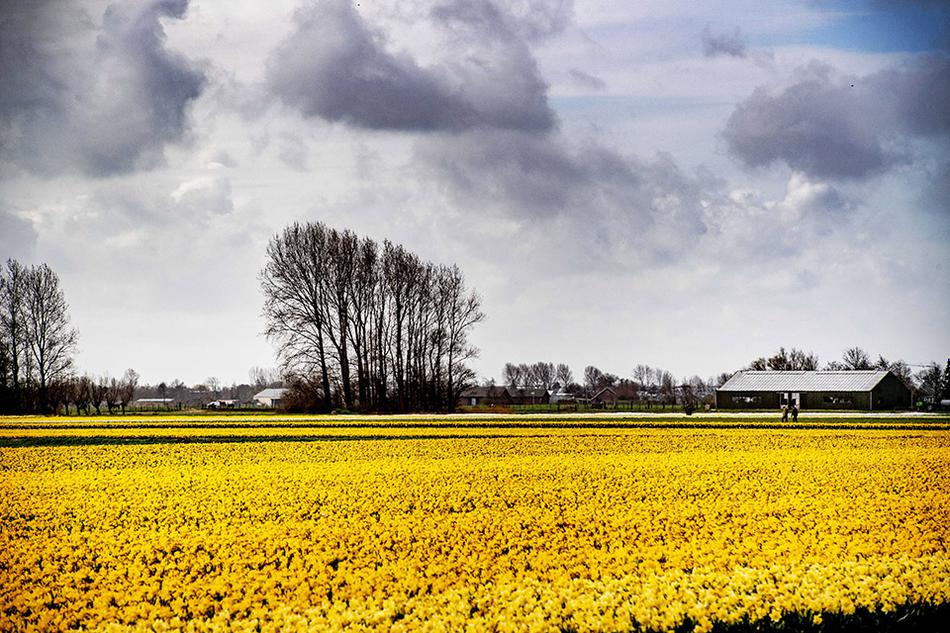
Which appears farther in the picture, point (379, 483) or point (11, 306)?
point (11, 306)

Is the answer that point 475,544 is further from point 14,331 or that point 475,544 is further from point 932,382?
point 932,382

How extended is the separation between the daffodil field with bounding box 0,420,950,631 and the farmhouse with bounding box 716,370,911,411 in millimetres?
64310

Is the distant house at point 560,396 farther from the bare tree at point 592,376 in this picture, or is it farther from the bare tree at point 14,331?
the bare tree at point 14,331

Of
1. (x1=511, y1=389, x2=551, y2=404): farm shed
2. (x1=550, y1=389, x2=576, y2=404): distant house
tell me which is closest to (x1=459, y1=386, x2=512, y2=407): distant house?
(x1=511, y1=389, x2=551, y2=404): farm shed

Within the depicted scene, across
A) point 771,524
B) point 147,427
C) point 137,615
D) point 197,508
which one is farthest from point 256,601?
point 147,427

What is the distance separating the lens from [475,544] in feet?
33.7

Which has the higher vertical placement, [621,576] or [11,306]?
[11,306]

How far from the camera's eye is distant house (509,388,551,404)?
13755cm

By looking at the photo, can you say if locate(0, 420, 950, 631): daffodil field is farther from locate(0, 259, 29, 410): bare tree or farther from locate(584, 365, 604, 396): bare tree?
locate(584, 365, 604, 396): bare tree

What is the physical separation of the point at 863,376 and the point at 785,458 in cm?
6862

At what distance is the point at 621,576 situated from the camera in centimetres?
895

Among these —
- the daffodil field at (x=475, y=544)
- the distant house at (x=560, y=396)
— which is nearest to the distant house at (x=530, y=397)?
the distant house at (x=560, y=396)

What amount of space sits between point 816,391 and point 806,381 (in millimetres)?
1967

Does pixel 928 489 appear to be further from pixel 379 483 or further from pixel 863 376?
pixel 863 376
